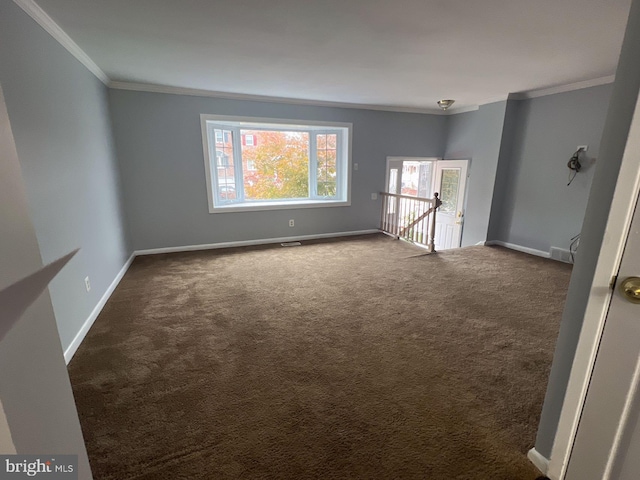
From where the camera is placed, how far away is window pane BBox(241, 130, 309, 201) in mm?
5098

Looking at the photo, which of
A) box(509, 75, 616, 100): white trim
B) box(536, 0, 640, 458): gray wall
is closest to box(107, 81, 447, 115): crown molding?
box(509, 75, 616, 100): white trim

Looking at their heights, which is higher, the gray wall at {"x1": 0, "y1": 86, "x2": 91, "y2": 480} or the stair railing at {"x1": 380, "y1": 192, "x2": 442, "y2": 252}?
the gray wall at {"x1": 0, "y1": 86, "x2": 91, "y2": 480}

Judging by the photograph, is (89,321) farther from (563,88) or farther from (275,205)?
(563,88)

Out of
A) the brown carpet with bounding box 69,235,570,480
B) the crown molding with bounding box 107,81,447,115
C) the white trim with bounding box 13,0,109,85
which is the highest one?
the crown molding with bounding box 107,81,447,115

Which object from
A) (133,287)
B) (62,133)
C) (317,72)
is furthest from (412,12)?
(133,287)

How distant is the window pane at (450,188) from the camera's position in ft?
18.6

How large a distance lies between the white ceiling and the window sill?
5.83 ft

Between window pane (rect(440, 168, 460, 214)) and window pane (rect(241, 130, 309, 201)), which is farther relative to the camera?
window pane (rect(440, 168, 460, 214))

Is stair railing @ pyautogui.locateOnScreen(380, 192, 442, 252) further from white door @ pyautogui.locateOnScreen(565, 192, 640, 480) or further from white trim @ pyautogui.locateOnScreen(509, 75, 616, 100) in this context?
white door @ pyautogui.locateOnScreen(565, 192, 640, 480)

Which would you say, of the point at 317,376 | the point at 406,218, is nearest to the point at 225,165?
the point at 406,218

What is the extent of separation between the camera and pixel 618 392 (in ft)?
3.25

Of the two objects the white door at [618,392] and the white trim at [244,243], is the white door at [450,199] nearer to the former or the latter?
the white trim at [244,243]

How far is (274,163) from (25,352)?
4915 mm

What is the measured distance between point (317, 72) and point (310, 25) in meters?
1.15
